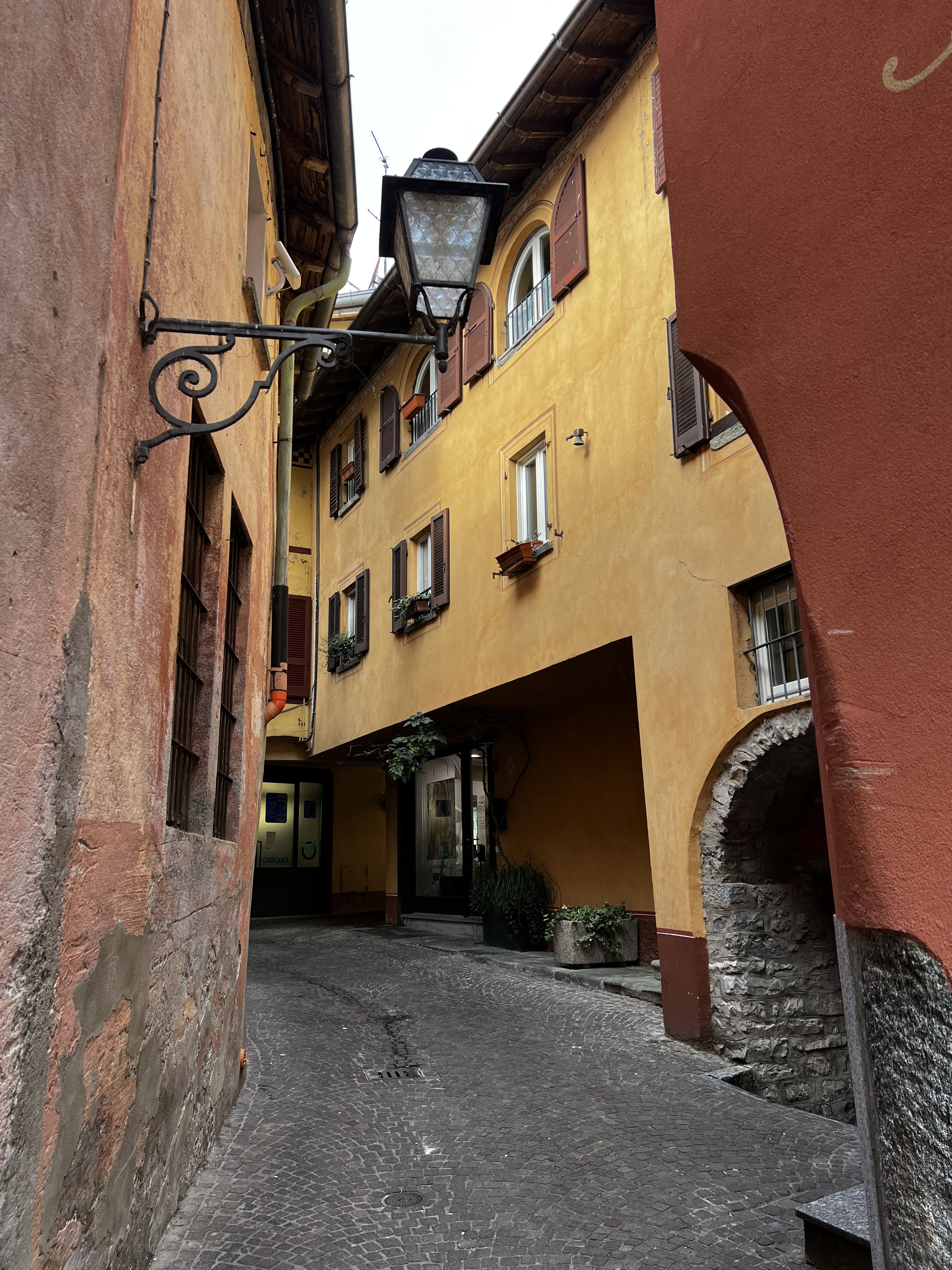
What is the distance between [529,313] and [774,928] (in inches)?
289

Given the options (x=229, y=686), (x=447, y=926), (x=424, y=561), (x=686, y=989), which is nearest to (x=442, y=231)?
(x=229, y=686)

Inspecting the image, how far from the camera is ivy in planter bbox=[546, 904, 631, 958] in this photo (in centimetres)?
→ 1011

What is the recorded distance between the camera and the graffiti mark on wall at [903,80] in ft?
7.44

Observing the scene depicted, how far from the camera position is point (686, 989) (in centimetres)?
726

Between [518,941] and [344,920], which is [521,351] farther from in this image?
[344,920]

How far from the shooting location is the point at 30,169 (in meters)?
2.33

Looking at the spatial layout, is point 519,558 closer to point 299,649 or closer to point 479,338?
point 479,338

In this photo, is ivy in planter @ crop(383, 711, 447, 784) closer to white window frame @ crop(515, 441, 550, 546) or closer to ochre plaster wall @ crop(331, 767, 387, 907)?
white window frame @ crop(515, 441, 550, 546)

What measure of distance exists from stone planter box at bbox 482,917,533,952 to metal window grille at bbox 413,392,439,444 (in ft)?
21.4

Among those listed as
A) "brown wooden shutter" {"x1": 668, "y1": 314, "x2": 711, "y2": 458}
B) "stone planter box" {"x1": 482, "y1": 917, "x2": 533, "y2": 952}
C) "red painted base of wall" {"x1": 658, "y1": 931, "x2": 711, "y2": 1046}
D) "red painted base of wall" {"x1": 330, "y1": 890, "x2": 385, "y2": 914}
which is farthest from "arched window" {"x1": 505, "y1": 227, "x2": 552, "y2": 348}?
"red painted base of wall" {"x1": 330, "y1": 890, "x2": 385, "y2": 914}

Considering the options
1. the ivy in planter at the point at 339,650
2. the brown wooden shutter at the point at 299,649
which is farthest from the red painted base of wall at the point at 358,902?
the ivy in planter at the point at 339,650

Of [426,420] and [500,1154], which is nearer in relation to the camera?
[500,1154]

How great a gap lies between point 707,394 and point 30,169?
20.3 feet

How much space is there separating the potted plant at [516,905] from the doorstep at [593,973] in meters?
0.26
